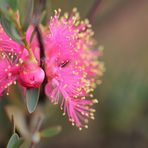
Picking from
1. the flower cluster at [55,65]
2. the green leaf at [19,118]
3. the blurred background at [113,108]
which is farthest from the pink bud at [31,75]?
the blurred background at [113,108]

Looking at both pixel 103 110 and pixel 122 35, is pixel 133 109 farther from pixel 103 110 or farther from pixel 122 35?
pixel 122 35

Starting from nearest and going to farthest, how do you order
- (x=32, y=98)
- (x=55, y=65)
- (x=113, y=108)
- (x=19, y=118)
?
(x=32, y=98) < (x=55, y=65) < (x=19, y=118) < (x=113, y=108)

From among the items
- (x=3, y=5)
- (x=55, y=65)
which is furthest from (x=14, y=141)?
(x=3, y=5)

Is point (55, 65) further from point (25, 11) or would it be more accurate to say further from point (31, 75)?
point (25, 11)

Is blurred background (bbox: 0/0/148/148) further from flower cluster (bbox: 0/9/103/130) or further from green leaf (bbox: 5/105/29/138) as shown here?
flower cluster (bbox: 0/9/103/130)

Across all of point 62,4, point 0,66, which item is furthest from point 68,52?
point 62,4
